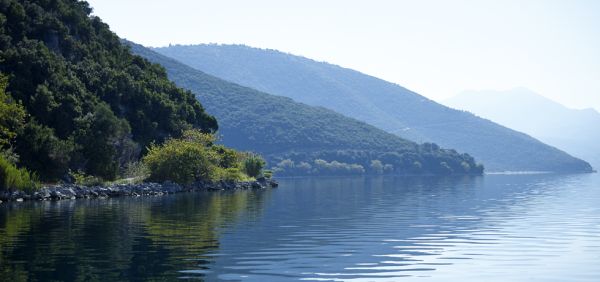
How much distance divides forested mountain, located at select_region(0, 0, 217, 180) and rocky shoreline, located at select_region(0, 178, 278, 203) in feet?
17.7

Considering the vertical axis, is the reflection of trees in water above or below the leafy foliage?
below

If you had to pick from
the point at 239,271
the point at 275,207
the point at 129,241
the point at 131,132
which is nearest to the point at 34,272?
the point at 239,271

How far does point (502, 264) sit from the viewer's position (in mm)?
27531

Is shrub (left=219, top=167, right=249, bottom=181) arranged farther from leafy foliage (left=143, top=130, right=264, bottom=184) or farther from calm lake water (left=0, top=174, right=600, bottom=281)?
calm lake water (left=0, top=174, right=600, bottom=281)

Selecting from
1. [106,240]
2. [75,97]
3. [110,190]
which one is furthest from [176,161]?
[106,240]

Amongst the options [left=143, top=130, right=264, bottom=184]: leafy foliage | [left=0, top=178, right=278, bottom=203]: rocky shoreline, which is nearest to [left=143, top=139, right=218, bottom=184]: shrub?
[left=143, top=130, right=264, bottom=184]: leafy foliage

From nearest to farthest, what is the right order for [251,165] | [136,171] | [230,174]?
1. [136,171]
2. [230,174]
3. [251,165]

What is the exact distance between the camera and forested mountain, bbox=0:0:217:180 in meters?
77.7

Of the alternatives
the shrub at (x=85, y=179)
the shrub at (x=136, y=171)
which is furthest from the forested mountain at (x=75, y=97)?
the shrub at (x=85, y=179)

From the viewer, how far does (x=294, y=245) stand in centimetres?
3266

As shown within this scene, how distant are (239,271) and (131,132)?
78.0 meters

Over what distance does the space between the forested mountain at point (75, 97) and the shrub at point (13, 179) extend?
328 centimetres

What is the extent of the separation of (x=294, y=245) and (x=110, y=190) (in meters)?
47.4

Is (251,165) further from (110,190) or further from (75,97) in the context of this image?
(110,190)
